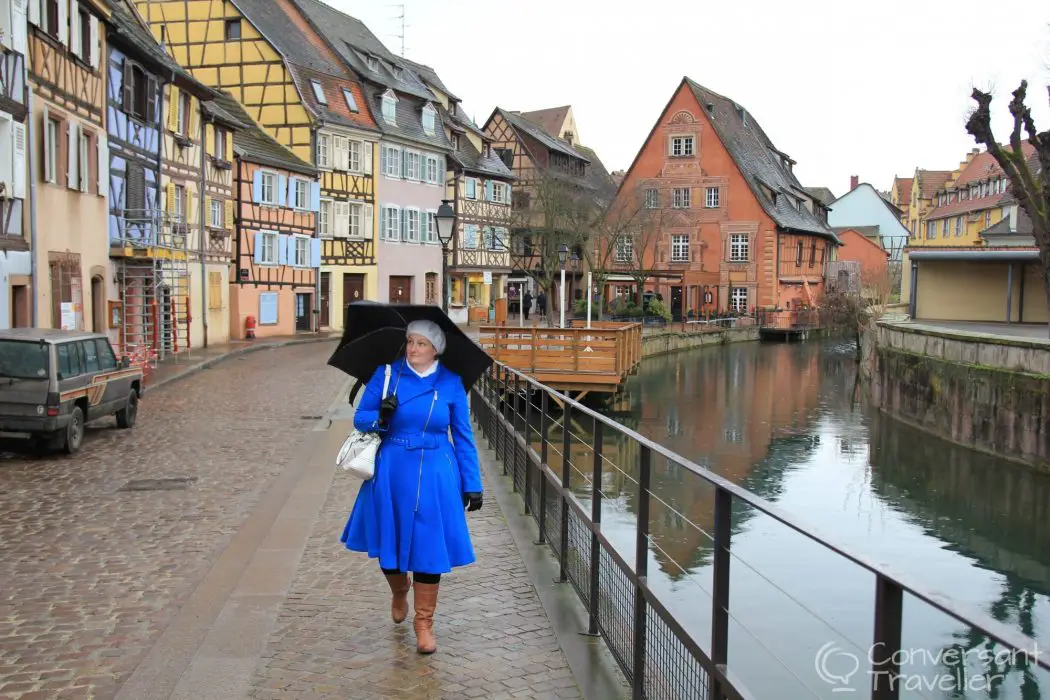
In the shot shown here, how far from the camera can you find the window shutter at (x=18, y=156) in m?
19.0

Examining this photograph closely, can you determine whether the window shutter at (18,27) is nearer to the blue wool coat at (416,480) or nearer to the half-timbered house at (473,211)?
the blue wool coat at (416,480)

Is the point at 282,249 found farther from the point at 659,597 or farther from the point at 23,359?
the point at 659,597

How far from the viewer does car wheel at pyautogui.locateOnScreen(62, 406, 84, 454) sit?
44.2 ft

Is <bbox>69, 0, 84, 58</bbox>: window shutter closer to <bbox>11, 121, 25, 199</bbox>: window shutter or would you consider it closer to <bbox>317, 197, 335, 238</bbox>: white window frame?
<bbox>11, 121, 25, 199</bbox>: window shutter

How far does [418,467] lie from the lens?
5281 millimetres

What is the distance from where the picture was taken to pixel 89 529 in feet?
29.7

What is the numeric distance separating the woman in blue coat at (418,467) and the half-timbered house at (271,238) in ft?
114

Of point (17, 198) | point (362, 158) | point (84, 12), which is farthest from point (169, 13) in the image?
point (17, 198)

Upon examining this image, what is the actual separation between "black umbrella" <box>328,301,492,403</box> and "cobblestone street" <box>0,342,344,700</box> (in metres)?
1.93

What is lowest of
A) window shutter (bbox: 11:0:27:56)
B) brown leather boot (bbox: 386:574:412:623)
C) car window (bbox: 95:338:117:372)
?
brown leather boot (bbox: 386:574:412:623)

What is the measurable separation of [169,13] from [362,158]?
9.78m

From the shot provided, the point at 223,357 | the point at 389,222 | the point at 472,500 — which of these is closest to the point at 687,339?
the point at 389,222

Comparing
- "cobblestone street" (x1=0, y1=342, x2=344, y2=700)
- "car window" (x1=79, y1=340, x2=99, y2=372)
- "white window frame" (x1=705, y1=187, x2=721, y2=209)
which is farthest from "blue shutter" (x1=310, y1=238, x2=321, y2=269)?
"car window" (x1=79, y1=340, x2=99, y2=372)

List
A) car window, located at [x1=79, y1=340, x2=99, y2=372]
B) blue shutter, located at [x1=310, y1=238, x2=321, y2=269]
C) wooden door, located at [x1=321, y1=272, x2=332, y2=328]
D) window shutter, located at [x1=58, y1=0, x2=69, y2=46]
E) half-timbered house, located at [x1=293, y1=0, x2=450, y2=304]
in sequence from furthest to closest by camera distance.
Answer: half-timbered house, located at [x1=293, y1=0, x2=450, y2=304], wooden door, located at [x1=321, y1=272, x2=332, y2=328], blue shutter, located at [x1=310, y1=238, x2=321, y2=269], window shutter, located at [x1=58, y1=0, x2=69, y2=46], car window, located at [x1=79, y1=340, x2=99, y2=372]
